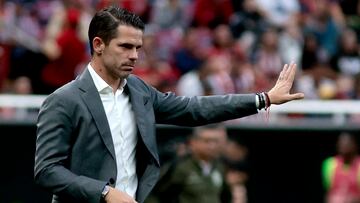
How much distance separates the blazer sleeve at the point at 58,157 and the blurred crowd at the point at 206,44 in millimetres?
7614

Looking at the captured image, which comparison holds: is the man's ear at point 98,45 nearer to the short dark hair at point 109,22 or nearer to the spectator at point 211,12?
the short dark hair at point 109,22

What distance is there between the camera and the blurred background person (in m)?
13.3

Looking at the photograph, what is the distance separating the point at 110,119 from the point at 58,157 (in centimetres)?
38

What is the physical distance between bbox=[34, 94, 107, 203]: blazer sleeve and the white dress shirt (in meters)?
0.25

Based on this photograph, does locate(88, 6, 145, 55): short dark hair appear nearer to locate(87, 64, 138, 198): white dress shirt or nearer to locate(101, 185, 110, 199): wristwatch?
locate(87, 64, 138, 198): white dress shirt

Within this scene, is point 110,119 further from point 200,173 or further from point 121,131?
point 200,173

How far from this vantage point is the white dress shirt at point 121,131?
20.8ft

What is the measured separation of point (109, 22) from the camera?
6273 mm

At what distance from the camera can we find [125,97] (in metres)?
6.50

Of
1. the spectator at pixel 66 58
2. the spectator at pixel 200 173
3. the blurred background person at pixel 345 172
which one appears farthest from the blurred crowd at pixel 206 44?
the spectator at pixel 200 173

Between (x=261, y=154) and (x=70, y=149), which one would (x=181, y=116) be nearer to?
(x=70, y=149)

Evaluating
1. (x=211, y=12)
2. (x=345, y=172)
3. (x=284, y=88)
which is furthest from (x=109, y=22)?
(x=211, y=12)

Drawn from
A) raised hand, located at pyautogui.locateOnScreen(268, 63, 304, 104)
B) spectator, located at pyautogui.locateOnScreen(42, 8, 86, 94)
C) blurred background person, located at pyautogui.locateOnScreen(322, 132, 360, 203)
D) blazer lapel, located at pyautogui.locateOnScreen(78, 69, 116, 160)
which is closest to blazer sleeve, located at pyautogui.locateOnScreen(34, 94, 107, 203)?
blazer lapel, located at pyautogui.locateOnScreen(78, 69, 116, 160)

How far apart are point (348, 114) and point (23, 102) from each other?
3.86m
